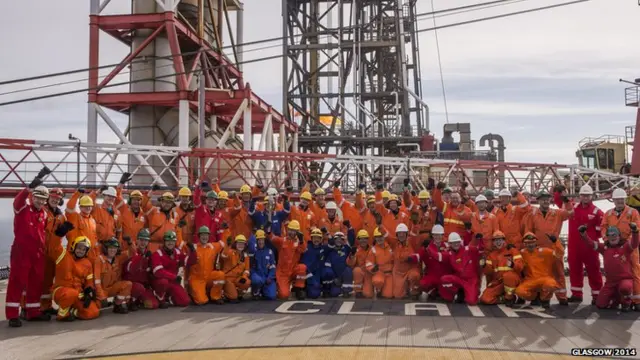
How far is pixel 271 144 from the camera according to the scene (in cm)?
2416

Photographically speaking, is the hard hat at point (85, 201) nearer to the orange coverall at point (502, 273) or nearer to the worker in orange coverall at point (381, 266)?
the worker in orange coverall at point (381, 266)

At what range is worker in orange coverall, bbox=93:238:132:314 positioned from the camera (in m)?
9.20

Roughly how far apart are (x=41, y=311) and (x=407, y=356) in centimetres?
585

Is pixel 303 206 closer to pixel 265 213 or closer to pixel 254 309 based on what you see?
pixel 265 213

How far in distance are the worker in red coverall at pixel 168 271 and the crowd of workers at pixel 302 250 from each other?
25 millimetres

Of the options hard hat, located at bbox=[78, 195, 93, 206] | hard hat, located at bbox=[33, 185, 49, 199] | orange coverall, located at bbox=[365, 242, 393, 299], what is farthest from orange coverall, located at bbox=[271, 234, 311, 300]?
hard hat, located at bbox=[33, 185, 49, 199]

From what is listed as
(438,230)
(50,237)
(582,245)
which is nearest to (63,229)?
(50,237)

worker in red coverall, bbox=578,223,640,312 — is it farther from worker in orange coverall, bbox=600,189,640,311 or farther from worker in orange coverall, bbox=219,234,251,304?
worker in orange coverall, bbox=219,234,251,304

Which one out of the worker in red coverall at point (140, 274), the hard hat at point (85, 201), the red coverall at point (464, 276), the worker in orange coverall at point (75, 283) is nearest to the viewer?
the worker in orange coverall at point (75, 283)

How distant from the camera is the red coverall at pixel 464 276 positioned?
9.99m

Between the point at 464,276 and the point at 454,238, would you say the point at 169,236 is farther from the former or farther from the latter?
the point at 464,276

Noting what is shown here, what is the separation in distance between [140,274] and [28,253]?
1.83 meters

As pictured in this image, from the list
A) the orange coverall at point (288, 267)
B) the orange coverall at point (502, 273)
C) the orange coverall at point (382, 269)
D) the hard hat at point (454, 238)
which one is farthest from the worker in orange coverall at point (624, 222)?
the orange coverall at point (288, 267)

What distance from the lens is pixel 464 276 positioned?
1006cm
